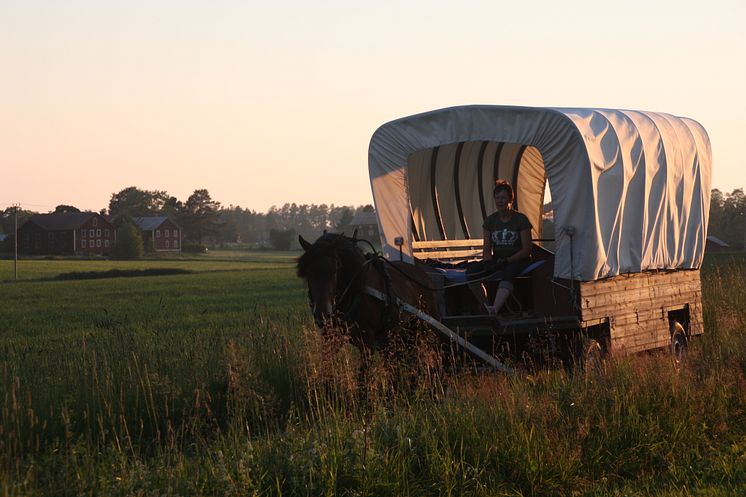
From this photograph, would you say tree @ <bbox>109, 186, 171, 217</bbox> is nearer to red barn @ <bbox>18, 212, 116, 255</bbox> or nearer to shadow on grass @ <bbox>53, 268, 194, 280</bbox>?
red barn @ <bbox>18, 212, 116, 255</bbox>

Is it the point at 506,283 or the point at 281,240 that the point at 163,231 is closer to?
the point at 281,240

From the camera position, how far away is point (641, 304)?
11000mm

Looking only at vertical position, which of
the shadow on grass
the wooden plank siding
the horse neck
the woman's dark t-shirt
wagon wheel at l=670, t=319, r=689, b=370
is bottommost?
the shadow on grass

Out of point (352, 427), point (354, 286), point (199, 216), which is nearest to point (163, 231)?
point (199, 216)

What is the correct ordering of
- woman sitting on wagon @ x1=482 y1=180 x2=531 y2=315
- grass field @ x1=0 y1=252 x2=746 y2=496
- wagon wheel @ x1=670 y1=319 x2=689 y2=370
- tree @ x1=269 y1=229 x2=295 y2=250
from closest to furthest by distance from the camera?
grass field @ x1=0 y1=252 x2=746 y2=496 < woman sitting on wagon @ x1=482 y1=180 x2=531 y2=315 < wagon wheel @ x1=670 y1=319 x2=689 y2=370 < tree @ x1=269 y1=229 x2=295 y2=250

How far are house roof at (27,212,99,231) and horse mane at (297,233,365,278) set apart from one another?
4199 inches

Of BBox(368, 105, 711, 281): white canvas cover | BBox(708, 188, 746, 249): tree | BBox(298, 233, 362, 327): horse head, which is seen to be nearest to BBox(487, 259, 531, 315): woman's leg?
BBox(368, 105, 711, 281): white canvas cover

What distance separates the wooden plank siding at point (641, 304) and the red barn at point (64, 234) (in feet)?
334

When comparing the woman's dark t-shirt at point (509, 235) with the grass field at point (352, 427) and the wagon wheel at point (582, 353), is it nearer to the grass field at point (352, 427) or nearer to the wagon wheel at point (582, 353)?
the wagon wheel at point (582, 353)

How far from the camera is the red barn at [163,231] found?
125 m

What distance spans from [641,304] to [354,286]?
3925mm

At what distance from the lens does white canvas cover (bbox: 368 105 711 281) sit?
32.3 feet

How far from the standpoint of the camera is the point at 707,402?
8.45 meters

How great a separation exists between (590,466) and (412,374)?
218cm
